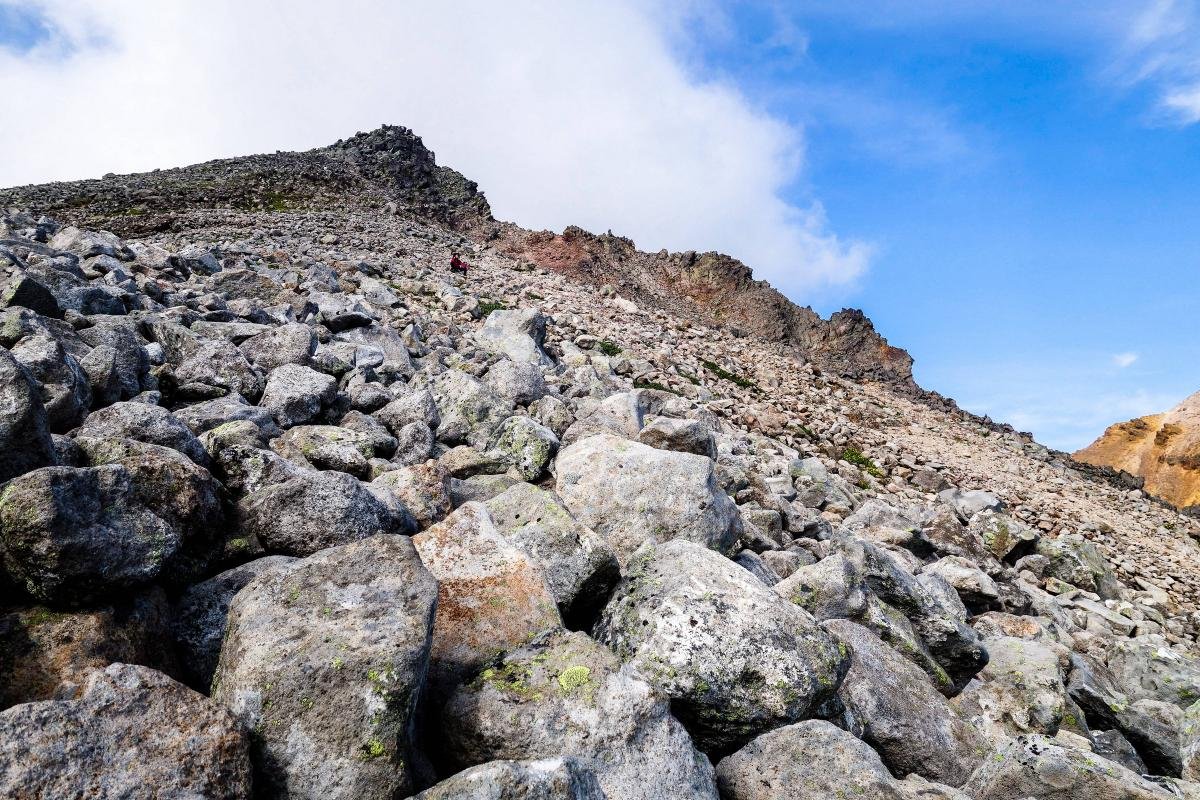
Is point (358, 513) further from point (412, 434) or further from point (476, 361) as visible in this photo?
point (476, 361)

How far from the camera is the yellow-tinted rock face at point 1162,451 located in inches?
1652

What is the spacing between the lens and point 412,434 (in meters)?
9.56

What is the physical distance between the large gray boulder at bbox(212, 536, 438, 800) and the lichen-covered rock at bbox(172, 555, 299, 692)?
0.53 meters

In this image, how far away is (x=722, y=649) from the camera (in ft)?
16.3

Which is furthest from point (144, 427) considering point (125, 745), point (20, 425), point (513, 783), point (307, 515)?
point (513, 783)

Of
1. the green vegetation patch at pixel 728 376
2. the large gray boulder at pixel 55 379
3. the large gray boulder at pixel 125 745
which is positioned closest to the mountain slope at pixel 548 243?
the green vegetation patch at pixel 728 376

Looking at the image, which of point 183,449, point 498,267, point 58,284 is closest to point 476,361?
point 58,284

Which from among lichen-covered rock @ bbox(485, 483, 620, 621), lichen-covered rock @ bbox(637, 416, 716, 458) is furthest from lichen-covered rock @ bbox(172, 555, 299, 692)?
lichen-covered rock @ bbox(637, 416, 716, 458)

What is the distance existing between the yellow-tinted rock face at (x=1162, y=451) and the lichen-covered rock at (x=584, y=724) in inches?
1930

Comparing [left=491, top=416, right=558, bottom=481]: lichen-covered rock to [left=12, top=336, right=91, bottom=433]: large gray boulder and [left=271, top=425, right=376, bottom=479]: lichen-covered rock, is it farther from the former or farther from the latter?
[left=12, top=336, right=91, bottom=433]: large gray boulder

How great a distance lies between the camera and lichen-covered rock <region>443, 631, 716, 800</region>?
4070 millimetres

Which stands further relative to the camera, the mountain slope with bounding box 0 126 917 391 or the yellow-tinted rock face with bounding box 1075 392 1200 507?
the yellow-tinted rock face with bounding box 1075 392 1200 507

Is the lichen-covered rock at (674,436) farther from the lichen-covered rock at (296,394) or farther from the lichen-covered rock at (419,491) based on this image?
the lichen-covered rock at (296,394)

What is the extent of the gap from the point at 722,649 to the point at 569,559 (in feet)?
5.00
